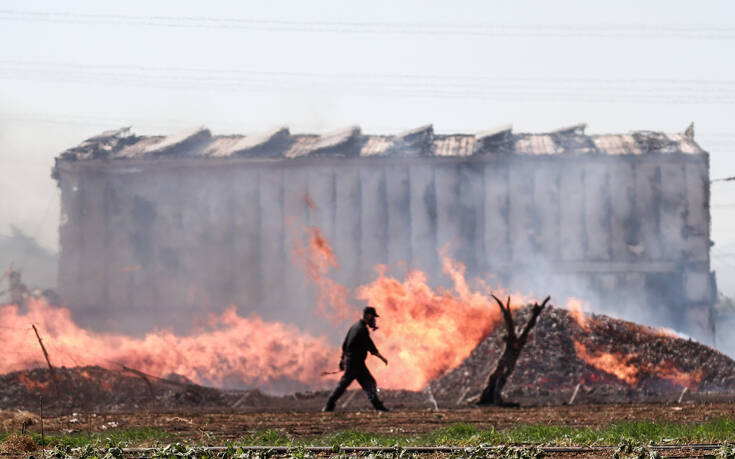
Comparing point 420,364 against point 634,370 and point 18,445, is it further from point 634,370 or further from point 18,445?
point 18,445

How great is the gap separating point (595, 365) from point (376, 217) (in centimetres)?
1227

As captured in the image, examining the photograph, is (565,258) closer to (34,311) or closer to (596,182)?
(596,182)

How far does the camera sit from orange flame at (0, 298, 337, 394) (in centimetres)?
2967

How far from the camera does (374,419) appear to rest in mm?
15977

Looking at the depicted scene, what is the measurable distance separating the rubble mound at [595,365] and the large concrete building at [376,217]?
7466 millimetres

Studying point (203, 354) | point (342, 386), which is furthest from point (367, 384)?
point (203, 354)

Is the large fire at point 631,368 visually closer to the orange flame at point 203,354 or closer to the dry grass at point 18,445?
the orange flame at point 203,354

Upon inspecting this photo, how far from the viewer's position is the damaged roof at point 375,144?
34747 mm

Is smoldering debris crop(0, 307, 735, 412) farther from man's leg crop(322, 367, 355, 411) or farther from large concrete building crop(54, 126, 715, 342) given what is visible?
large concrete building crop(54, 126, 715, 342)

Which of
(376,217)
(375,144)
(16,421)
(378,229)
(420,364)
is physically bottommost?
(420,364)

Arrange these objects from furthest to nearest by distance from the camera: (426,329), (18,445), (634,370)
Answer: (426,329) → (634,370) → (18,445)

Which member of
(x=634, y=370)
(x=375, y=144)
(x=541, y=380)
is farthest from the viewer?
(x=375, y=144)

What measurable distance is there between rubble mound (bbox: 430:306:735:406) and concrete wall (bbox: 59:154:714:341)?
7378 millimetres

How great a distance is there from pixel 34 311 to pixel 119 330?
357 cm
